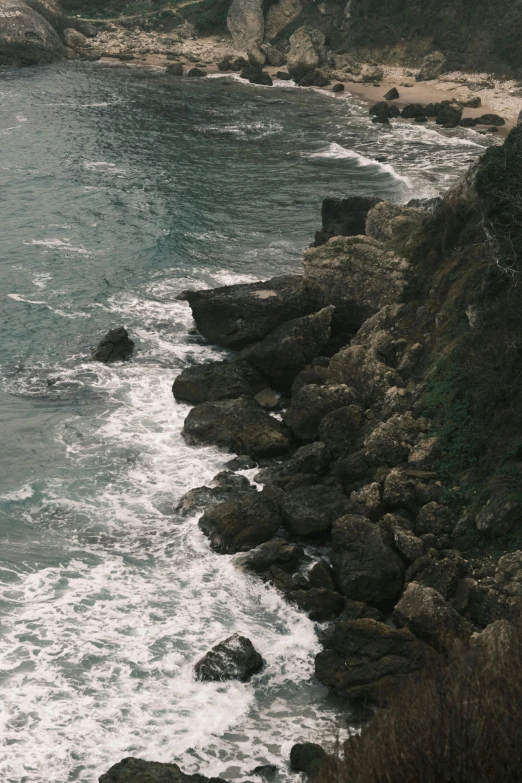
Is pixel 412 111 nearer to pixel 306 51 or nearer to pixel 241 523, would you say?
pixel 306 51

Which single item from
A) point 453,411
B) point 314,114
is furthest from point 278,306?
point 314,114

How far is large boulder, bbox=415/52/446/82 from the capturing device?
237 feet

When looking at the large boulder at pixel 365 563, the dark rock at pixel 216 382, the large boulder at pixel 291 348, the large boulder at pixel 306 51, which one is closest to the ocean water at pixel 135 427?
the dark rock at pixel 216 382

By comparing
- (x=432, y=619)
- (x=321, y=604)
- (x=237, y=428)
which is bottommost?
(x=237, y=428)

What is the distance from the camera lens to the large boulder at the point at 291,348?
29141 millimetres

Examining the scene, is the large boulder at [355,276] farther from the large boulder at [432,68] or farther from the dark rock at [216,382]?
the large boulder at [432,68]

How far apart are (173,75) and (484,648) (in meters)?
→ 73.8

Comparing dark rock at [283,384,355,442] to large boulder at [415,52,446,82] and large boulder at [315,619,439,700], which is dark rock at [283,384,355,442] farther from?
large boulder at [415,52,446,82]

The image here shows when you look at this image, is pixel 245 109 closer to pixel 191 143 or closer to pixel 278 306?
pixel 191 143

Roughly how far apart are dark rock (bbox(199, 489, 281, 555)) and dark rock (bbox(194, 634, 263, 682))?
3814mm

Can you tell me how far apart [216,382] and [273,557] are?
8676 mm

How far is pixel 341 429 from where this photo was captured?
25188 millimetres

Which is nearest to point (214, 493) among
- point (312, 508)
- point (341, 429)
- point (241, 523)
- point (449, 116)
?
point (241, 523)

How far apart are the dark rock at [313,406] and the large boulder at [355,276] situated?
432 cm
